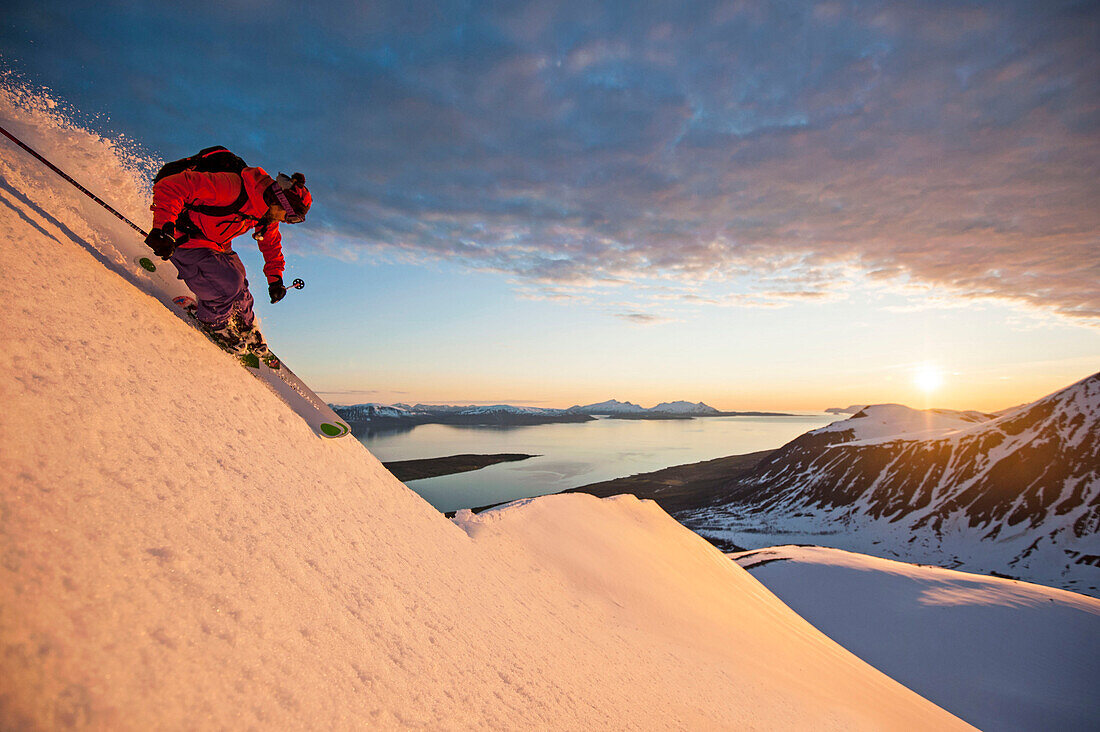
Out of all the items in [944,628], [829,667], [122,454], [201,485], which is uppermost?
[122,454]

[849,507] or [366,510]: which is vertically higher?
[366,510]

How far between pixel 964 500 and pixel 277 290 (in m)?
76.8

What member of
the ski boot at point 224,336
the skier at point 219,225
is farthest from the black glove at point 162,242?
the ski boot at point 224,336

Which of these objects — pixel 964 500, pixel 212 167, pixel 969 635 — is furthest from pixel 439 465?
pixel 964 500

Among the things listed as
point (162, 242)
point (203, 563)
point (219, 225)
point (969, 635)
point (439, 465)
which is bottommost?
point (439, 465)

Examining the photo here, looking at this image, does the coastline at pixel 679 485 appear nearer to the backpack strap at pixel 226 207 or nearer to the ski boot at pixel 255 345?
the ski boot at pixel 255 345

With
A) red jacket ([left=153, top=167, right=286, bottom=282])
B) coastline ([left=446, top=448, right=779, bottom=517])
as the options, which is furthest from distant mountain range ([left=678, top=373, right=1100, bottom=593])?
red jacket ([left=153, top=167, right=286, bottom=282])

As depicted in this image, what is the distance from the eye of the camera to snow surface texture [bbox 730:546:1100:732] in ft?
48.2

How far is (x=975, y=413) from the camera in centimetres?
9694

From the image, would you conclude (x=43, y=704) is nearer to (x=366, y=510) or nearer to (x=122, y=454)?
(x=122, y=454)

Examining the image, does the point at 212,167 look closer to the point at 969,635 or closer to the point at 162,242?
the point at 162,242

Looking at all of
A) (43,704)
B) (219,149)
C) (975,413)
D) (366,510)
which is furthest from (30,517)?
(975,413)

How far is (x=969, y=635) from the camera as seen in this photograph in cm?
1784

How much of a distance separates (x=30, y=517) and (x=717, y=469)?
10549cm
